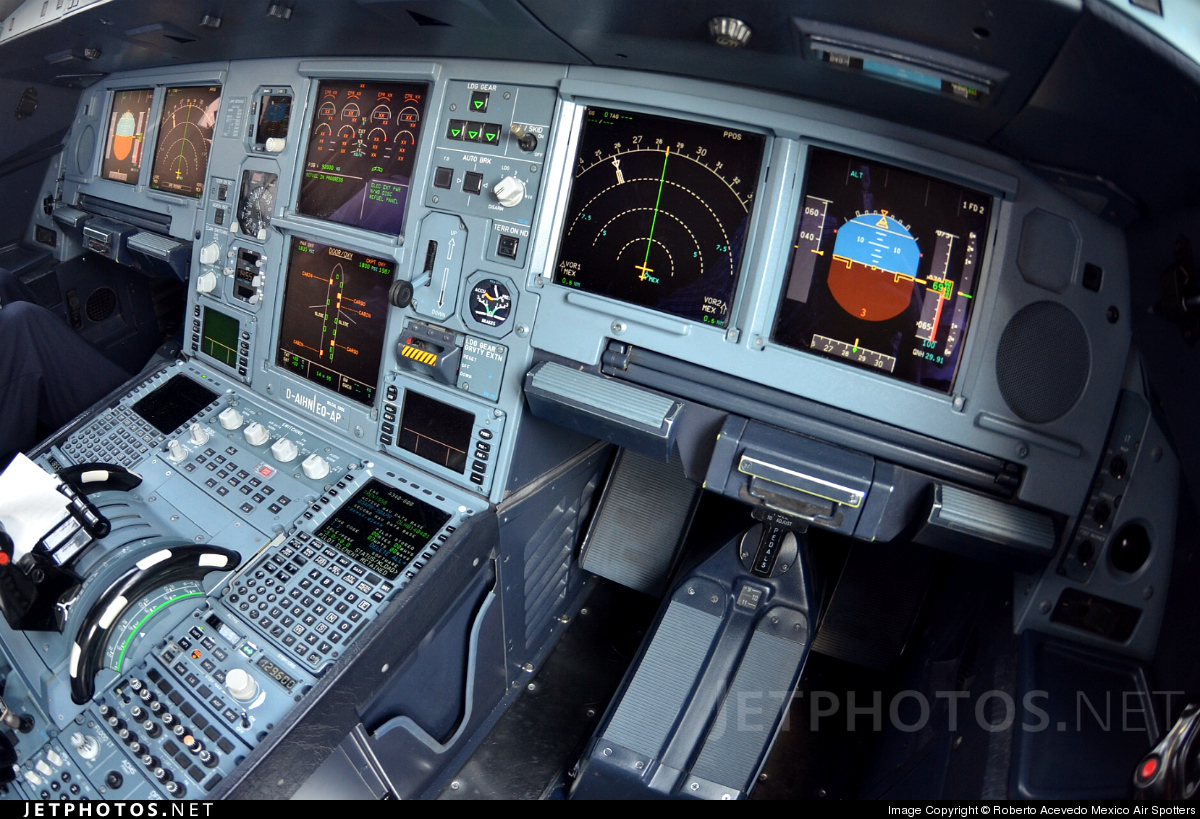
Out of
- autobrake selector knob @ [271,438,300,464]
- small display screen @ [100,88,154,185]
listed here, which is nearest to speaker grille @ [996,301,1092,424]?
autobrake selector knob @ [271,438,300,464]

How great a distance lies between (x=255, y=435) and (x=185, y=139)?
193 cm

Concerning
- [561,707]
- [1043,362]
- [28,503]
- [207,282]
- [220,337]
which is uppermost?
[1043,362]

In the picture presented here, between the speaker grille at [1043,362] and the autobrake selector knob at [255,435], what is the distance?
247 centimetres

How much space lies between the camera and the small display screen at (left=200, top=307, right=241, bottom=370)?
312cm

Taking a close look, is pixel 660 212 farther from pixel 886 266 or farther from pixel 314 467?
pixel 314 467

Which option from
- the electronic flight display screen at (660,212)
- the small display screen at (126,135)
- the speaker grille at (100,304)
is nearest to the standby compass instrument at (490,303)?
the electronic flight display screen at (660,212)

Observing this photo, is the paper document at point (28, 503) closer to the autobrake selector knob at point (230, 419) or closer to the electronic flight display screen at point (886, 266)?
the autobrake selector knob at point (230, 419)

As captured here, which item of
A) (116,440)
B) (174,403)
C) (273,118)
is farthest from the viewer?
(273,118)

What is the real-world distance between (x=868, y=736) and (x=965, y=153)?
2057 mm

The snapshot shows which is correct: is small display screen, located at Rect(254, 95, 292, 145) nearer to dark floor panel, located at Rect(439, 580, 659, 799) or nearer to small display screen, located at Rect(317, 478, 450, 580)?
small display screen, located at Rect(317, 478, 450, 580)

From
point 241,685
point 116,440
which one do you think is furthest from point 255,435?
point 241,685

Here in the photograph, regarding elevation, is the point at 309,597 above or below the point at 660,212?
below

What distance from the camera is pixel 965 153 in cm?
190

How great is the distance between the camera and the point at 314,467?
2.48 metres
